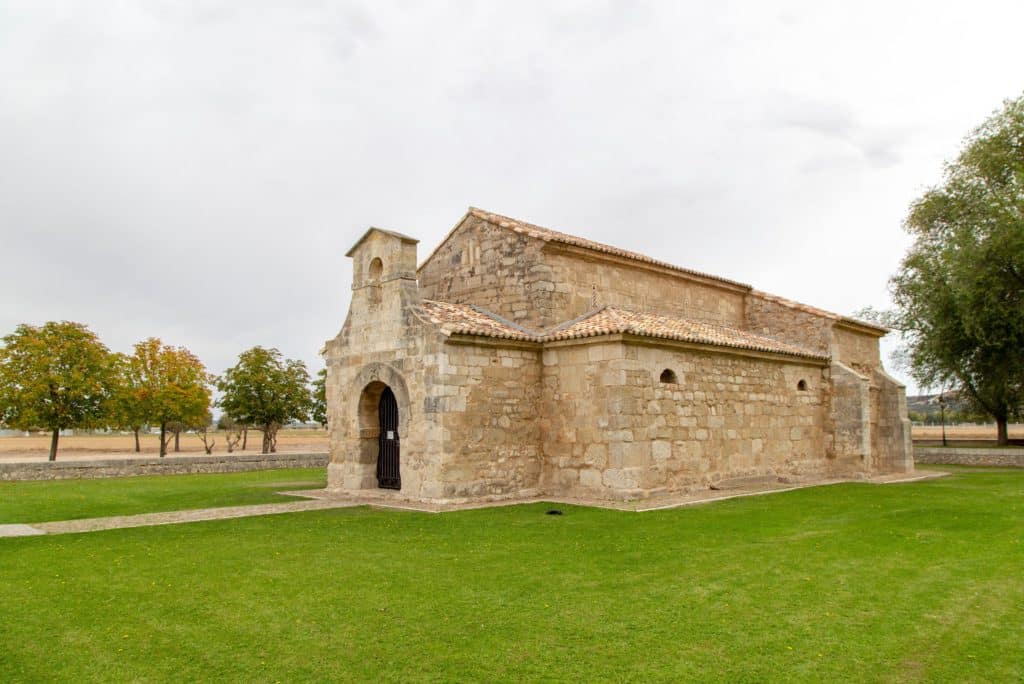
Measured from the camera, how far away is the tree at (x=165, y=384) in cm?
3284

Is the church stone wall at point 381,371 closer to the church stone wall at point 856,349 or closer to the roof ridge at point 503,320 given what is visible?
the roof ridge at point 503,320

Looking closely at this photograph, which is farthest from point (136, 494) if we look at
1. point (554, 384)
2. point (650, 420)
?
point (650, 420)

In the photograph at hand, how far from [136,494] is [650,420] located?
1179cm

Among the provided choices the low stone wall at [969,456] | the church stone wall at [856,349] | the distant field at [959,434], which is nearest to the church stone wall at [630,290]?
the church stone wall at [856,349]

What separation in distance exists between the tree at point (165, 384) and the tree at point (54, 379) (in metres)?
6.75

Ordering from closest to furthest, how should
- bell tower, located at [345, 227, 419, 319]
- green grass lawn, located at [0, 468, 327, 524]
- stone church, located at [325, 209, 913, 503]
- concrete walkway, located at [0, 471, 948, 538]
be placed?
concrete walkway, located at [0, 471, 948, 538]
green grass lawn, located at [0, 468, 327, 524]
stone church, located at [325, 209, 913, 503]
bell tower, located at [345, 227, 419, 319]

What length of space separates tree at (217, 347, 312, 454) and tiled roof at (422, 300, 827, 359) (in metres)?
18.2

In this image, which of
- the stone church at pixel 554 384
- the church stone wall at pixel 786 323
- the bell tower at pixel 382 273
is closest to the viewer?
the stone church at pixel 554 384

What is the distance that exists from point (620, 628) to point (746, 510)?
758 centimetres

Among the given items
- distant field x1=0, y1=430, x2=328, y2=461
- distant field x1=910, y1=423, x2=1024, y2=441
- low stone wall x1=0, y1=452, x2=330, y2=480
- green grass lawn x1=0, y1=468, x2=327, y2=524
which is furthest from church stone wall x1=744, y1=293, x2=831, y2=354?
distant field x1=0, y1=430, x2=328, y2=461

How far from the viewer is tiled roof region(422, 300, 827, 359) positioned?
14383 millimetres

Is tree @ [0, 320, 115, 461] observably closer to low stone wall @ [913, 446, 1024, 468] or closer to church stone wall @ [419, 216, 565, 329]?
church stone wall @ [419, 216, 565, 329]

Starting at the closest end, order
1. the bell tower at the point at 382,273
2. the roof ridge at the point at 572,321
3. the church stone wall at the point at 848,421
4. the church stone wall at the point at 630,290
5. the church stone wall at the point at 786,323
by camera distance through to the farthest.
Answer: the bell tower at the point at 382,273 < the roof ridge at the point at 572,321 < the church stone wall at the point at 630,290 < the church stone wall at the point at 848,421 < the church stone wall at the point at 786,323

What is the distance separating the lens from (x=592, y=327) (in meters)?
14.9
